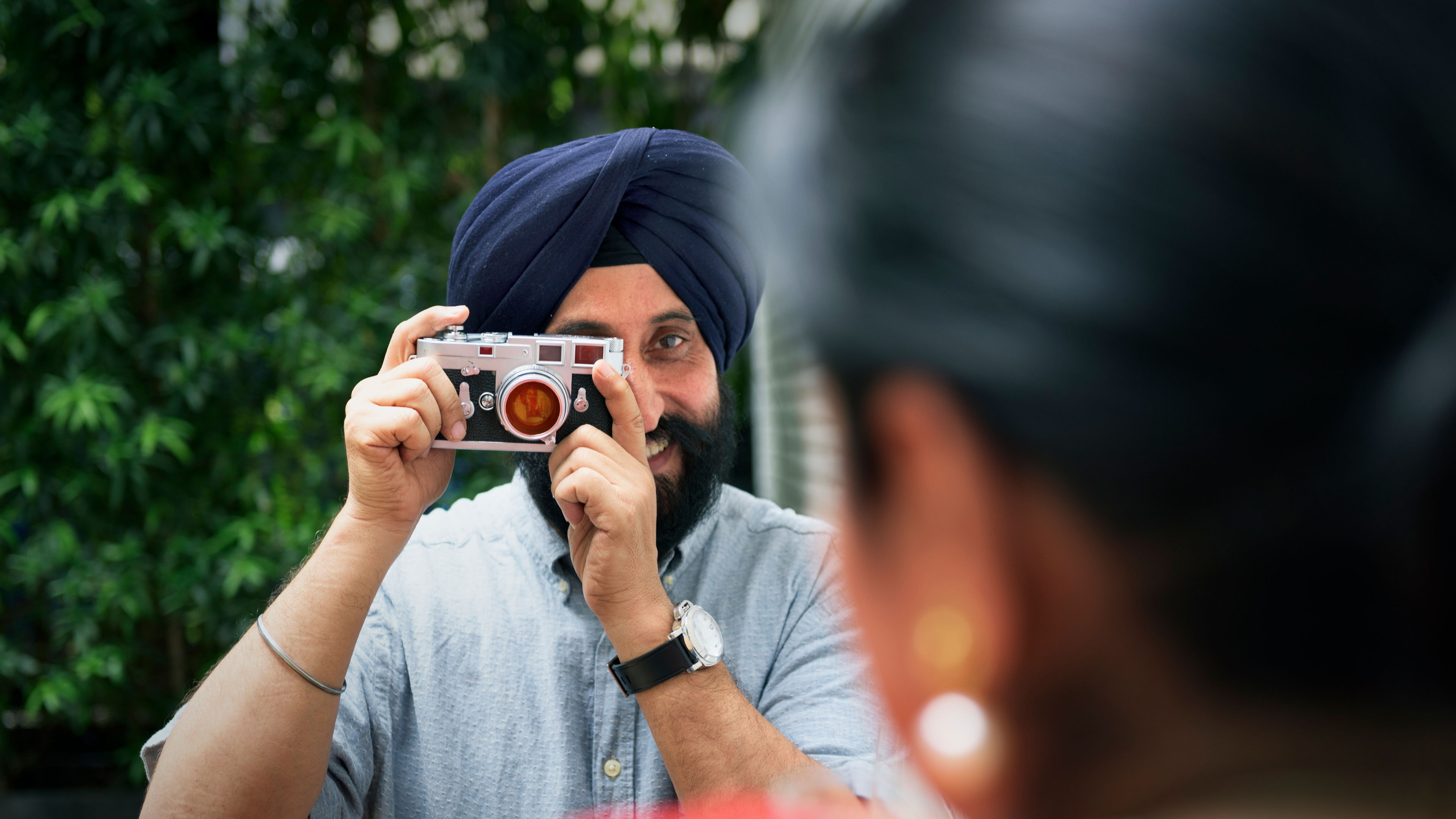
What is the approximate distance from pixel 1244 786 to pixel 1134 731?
4cm

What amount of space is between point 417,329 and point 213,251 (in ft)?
5.65

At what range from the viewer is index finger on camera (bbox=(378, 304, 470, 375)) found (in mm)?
1201

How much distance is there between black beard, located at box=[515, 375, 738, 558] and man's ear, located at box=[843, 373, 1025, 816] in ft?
3.16

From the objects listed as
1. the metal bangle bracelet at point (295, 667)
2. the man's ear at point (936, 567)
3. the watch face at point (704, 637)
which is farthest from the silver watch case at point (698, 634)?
the man's ear at point (936, 567)

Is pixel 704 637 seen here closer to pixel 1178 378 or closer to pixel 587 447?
pixel 587 447

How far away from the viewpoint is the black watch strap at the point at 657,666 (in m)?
1.03

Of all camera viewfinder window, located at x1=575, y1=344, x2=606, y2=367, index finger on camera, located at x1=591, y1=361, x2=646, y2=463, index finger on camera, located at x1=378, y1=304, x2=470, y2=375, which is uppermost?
index finger on camera, located at x1=378, y1=304, x2=470, y2=375

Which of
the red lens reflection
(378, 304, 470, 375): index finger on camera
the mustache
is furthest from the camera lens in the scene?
the mustache

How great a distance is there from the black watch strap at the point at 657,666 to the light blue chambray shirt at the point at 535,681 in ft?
0.56

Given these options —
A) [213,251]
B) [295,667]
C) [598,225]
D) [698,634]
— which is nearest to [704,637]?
[698,634]

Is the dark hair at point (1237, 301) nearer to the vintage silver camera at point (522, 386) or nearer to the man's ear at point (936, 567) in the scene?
the man's ear at point (936, 567)

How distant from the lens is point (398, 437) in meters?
1.10

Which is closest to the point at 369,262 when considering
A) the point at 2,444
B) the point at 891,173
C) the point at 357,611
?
the point at 2,444

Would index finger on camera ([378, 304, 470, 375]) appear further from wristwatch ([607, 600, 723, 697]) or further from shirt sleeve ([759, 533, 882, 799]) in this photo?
shirt sleeve ([759, 533, 882, 799])
